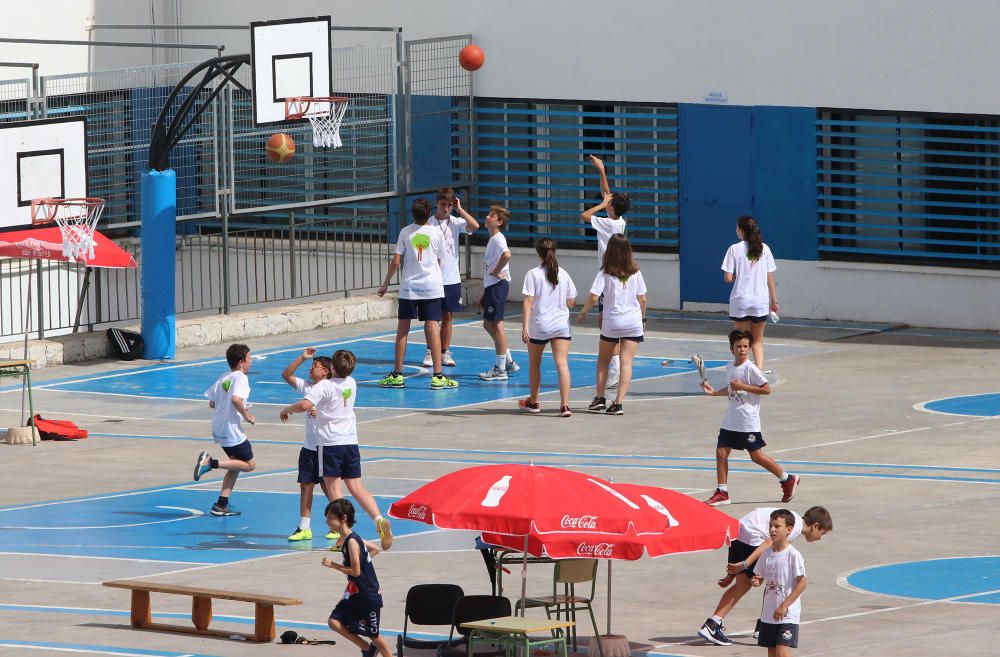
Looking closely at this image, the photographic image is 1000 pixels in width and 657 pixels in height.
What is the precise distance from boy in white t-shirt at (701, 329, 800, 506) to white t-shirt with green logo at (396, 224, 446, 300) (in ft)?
23.7

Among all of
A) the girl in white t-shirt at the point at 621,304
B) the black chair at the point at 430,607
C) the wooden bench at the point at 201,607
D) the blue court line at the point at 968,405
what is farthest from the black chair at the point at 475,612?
the blue court line at the point at 968,405

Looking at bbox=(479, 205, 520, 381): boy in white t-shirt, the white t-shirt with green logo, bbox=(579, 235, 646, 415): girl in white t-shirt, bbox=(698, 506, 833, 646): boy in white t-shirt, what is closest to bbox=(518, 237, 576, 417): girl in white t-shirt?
bbox=(579, 235, 646, 415): girl in white t-shirt

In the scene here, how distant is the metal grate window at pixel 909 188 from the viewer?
87.5 ft

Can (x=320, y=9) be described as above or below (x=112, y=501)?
above

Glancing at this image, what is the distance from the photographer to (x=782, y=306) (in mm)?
28375

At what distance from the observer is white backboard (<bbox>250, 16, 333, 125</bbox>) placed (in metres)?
26.5

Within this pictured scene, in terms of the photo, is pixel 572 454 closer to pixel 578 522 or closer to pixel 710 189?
pixel 578 522

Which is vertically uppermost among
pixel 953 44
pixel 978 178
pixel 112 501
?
pixel 953 44

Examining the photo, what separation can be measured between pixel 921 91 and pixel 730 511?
39.3ft

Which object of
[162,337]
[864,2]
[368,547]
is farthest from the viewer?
[864,2]

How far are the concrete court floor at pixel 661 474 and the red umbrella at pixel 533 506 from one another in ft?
3.95

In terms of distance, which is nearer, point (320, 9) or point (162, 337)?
point (162, 337)

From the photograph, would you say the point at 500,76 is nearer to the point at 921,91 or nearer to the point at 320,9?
the point at 320,9

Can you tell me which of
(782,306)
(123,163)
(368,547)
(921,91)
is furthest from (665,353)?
(368,547)
